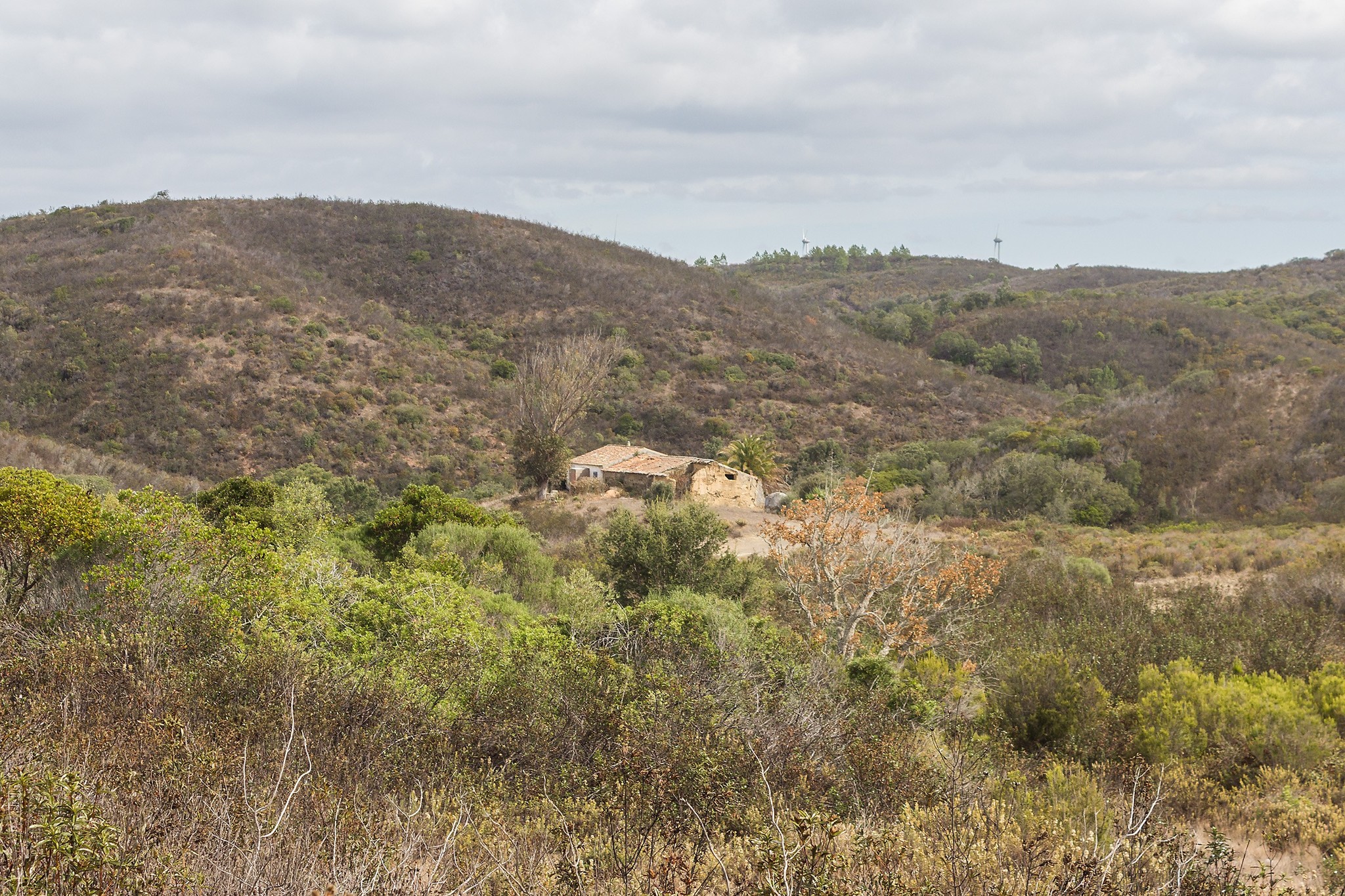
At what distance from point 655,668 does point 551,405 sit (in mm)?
24011

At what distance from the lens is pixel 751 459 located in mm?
33469

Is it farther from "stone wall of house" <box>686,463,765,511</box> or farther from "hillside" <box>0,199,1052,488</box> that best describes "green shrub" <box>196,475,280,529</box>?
"hillside" <box>0,199,1052,488</box>

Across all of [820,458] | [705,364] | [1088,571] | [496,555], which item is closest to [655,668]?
[496,555]

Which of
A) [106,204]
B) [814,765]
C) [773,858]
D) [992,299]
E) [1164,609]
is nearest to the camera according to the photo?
[773,858]

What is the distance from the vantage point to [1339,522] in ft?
76.0

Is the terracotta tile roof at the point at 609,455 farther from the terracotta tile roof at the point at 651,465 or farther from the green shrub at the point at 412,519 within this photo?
the green shrub at the point at 412,519

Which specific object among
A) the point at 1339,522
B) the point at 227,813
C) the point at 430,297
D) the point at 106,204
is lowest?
the point at 1339,522

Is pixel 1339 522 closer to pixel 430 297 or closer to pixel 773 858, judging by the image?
pixel 773 858

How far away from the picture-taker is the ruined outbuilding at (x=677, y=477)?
28.9 m

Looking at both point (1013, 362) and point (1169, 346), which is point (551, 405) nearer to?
point (1013, 362)

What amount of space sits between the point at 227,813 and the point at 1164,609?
44.0 ft

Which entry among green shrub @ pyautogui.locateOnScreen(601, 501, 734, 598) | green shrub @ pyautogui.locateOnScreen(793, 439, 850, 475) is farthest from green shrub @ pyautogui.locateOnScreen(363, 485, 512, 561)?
green shrub @ pyautogui.locateOnScreen(793, 439, 850, 475)

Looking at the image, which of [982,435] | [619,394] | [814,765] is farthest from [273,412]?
[814,765]

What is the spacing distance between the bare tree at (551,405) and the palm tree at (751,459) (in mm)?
5549
